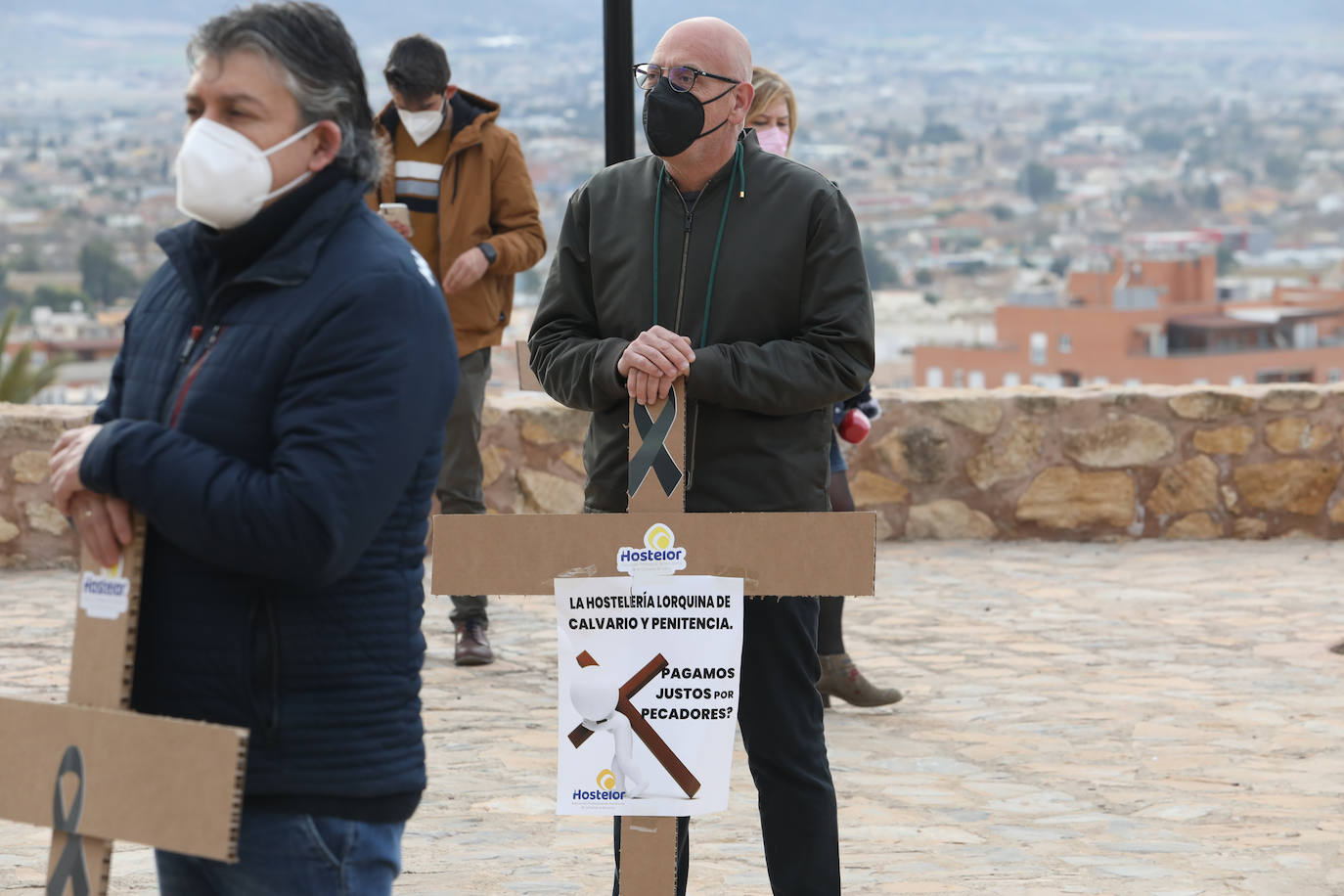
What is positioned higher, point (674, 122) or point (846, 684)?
point (674, 122)

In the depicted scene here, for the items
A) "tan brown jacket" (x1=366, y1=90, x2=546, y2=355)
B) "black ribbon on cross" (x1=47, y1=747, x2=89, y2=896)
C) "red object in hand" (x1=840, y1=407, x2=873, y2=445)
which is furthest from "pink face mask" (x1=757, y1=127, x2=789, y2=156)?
"black ribbon on cross" (x1=47, y1=747, x2=89, y2=896)

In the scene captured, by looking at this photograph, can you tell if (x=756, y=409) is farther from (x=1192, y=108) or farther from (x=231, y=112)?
(x=1192, y=108)

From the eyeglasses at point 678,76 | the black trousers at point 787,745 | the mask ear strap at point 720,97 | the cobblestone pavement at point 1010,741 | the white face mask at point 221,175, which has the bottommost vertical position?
the cobblestone pavement at point 1010,741

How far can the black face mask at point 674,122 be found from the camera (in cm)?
302

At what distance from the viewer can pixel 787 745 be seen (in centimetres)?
307

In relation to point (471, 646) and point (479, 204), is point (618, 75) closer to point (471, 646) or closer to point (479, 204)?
point (479, 204)

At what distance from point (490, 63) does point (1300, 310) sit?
1447 inches

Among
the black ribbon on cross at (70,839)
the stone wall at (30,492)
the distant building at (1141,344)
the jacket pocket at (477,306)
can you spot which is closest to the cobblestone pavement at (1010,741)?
the stone wall at (30,492)

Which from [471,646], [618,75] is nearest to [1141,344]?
[471,646]

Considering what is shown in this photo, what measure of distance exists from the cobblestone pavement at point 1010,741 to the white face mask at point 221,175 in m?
2.14

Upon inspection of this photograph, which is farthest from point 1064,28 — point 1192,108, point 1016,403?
point 1016,403

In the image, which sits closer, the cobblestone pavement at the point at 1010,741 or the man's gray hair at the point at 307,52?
the man's gray hair at the point at 307,52

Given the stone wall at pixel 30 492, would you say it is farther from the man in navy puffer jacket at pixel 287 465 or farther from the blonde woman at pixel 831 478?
the man in navy puffer jacket at pixel 287 465

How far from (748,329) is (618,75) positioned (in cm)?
213
